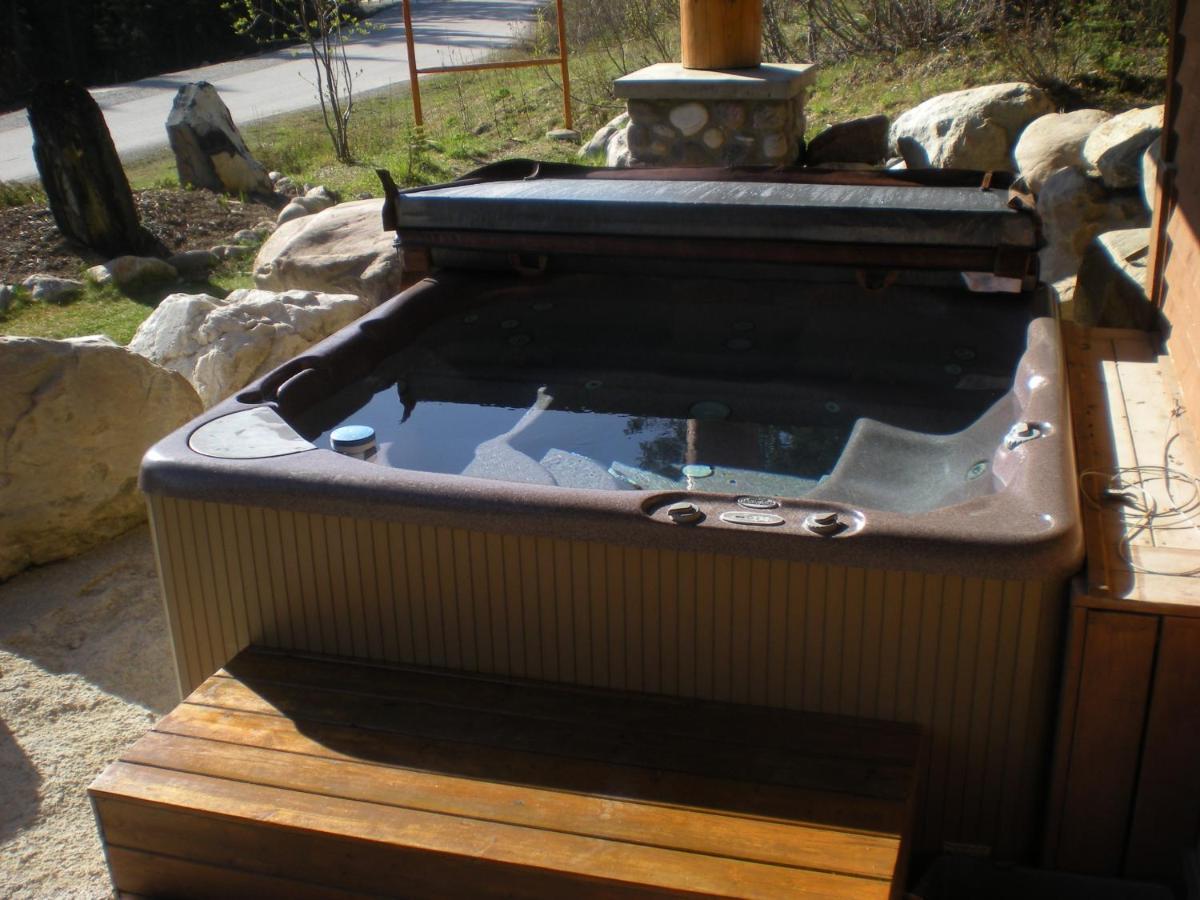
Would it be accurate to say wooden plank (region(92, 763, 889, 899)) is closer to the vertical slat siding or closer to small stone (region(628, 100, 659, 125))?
the vertical slat siding

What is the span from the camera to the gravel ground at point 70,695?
238 cm

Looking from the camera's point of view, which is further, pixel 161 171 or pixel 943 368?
pixel 161 171

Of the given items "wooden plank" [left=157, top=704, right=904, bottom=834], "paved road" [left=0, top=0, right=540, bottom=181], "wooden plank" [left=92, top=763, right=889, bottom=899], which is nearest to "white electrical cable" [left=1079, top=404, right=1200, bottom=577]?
"wooden plank" [left=157, top=704, right=904, bottom=834]

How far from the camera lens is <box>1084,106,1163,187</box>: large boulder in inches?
156

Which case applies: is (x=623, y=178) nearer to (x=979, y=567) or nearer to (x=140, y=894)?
(x=979, y=567)

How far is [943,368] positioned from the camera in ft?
10.5

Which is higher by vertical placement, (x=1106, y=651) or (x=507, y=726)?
(x=1106, y=651)

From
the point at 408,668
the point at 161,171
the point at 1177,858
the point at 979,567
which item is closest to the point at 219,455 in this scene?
the point at 408,668

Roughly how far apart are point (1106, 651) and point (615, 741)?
0.74 meters

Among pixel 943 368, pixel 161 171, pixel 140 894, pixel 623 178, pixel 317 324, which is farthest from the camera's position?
pixel 161 171

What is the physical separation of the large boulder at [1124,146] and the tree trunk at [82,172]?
4363mm

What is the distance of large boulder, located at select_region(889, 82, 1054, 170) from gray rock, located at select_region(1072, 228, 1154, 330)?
1.42 metres

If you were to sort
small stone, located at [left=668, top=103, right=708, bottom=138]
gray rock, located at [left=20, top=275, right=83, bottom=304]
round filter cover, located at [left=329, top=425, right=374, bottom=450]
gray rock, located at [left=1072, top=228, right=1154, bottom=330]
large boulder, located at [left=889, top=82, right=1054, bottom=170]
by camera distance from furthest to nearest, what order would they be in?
1. gray rock, located at [left=20, top=275, right=83, bottom=304]
2. small stone, located at [left=668, top=103, right=708, bottom=138]
3. large boulder, located at [left=889, top=82, right=1054, bottom=170]
4. gray rock, located at [left=1072, top=228, right=1154, bottom=330]
5. round filter cover, located at [left=329, top=425, right=374, bottom=450]

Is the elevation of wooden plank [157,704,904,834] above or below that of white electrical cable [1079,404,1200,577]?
below
